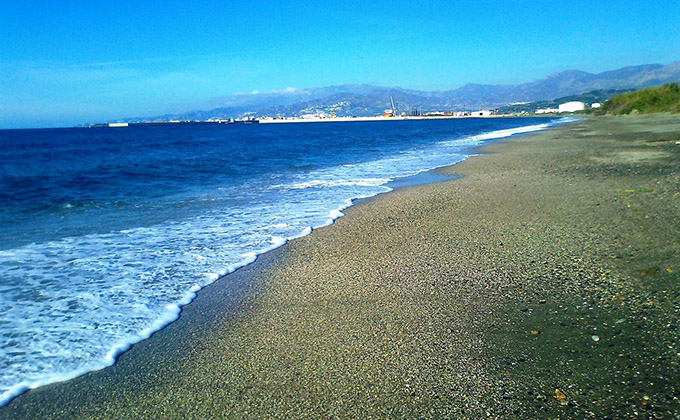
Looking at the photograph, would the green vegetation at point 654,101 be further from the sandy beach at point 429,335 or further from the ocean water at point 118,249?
the sandy beach at point 429,335

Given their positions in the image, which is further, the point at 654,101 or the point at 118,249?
the point at 654,101

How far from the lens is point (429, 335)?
13.4 ft

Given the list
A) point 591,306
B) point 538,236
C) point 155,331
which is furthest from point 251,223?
Result: point 591,306

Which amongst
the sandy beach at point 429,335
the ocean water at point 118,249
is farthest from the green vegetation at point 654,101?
the sandy beach at point 429,335

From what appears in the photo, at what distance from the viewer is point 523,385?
3229mm

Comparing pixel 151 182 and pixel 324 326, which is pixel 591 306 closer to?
pixel 324 326

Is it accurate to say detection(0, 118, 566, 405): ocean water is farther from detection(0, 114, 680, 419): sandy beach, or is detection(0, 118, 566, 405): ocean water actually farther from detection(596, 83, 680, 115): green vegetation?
detection(596, 83, 680, 115): green vegetation

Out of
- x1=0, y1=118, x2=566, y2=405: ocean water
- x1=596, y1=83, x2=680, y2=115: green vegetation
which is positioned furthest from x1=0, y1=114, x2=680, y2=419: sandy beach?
x1=596, y1=83, x2=680, y2=115: green vegetation

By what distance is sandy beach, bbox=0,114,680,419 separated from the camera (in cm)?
315

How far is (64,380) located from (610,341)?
15.7 ft

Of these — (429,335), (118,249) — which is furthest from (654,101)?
(118,249)

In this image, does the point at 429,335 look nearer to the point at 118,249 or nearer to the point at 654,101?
the point at 118,249

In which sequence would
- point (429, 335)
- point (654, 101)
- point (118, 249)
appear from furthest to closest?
point (654, 101) → point (118, 249) → point (429, 335)

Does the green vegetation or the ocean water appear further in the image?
the green vegetation
